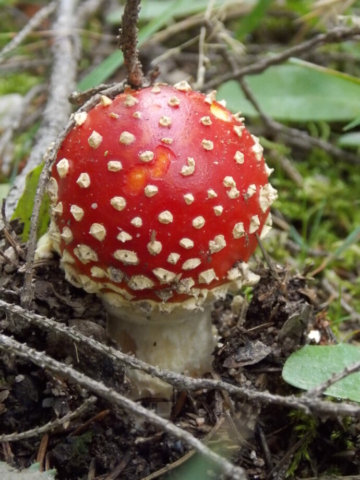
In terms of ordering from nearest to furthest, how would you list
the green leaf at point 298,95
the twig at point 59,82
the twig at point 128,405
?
the twig at point 128,405 < the twig at point 59,82 < the green leaf at point 298,95

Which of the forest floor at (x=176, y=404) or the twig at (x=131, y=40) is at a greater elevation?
the twig at (x=131, y=40)

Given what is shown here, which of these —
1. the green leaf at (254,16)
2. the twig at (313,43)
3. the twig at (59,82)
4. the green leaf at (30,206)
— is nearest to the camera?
the green leaf at (30,206)

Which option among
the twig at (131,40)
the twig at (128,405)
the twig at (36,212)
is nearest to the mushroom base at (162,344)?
the twig at (36,212)

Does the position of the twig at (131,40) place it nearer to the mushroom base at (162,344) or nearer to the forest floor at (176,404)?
the forest floor at (176,404)

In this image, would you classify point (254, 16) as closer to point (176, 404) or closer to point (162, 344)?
point (162, 344)

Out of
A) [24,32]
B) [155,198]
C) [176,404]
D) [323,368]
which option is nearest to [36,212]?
[155,198]

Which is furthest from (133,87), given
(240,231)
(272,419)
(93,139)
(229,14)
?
(229,14)

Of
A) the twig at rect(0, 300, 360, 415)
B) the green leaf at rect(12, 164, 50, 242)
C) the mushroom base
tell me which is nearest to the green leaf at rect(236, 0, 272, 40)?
the green leaf at rect(12, 164, 50, 242)

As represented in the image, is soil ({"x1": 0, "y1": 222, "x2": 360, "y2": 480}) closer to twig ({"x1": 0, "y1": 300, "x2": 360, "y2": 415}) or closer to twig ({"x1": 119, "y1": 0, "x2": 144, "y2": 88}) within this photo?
twig ({"x1": 0, "y1": 300, "x2": 360, "y2": 415})
